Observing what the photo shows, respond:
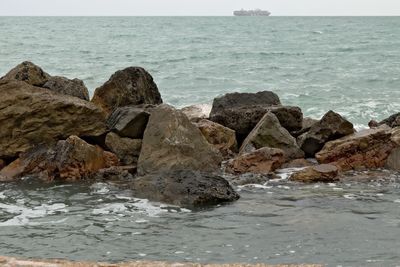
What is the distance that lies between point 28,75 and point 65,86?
0.95 metres

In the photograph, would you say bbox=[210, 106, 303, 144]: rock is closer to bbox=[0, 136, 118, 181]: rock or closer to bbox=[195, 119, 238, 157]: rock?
bbox=[195, 119, 238, 157]: rock

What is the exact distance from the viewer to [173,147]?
38.0 feet

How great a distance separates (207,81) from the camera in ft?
103

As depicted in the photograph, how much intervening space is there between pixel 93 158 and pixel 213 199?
3258 millimetres

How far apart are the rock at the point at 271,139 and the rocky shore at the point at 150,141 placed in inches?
0.8

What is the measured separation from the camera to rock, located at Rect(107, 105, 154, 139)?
1252 centimetres

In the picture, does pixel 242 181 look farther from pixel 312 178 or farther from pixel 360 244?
pixel 360 244

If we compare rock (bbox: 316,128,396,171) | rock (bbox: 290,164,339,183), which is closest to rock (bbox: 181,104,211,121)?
rock (bbox: 316,128,396,171)

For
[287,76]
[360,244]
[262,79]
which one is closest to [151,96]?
[360,244]

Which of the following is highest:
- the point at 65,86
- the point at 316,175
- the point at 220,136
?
the point at 65,86

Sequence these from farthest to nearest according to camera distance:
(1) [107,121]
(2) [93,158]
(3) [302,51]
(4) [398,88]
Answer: (3) [302,51] → (4) [398,88] → (1) [107,121] → (2) [93,158]

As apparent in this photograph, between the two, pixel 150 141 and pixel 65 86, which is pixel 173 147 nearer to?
pixel 150 141

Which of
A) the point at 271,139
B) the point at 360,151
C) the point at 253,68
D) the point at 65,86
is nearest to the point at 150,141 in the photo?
the point at 271,139

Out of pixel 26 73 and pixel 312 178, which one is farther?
pixel 26 73
